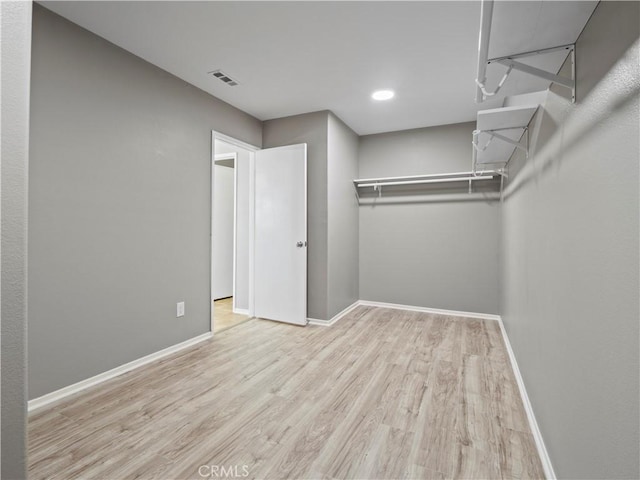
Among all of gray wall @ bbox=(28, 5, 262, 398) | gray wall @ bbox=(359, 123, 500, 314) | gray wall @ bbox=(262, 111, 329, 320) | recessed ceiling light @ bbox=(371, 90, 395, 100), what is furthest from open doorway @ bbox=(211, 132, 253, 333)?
gray wall @ bbox=(359, 123, 500, 314)

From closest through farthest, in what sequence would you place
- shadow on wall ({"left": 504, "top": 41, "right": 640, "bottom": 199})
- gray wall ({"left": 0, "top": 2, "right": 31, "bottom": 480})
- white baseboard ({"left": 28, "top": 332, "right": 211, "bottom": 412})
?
gray wall ({"left": 0, "top": 2, "right": 31, "bottom": 480}) → shadow on wall ({"left": 504, "top": 41, "right": 640, "bottom": 199}) → white baseboard ({"left": 28, "top": 332, "right": 211, "bottom": 412})

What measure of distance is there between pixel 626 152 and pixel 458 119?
11.2 feet

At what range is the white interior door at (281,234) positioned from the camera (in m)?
3.59

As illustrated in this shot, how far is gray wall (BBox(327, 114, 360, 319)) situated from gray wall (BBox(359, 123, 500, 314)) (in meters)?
0.24

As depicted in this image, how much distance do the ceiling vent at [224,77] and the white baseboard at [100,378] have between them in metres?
2.42

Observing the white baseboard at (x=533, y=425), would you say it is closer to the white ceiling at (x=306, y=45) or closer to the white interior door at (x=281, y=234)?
the white interior door at (x=281, y=234)

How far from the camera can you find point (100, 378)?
2.21 meters

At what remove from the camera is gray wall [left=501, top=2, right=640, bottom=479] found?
76 centimetres

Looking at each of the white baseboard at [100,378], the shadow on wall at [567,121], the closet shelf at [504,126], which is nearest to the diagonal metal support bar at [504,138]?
the closet shelf at [504,126]

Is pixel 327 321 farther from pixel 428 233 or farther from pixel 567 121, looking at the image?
pixel 567 121

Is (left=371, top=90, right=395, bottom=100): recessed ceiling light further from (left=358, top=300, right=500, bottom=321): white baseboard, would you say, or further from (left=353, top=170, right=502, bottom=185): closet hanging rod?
(left=358, top=300, right=500, bottom=321): white baseboard

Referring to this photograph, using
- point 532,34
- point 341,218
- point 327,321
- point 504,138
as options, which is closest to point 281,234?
point 341,218

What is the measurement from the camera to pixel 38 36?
188cm

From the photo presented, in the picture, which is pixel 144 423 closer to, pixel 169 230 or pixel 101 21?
pixel 169 230
